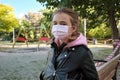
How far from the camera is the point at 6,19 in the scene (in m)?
26.7

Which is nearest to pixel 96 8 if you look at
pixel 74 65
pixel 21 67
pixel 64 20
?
pixel 21 67

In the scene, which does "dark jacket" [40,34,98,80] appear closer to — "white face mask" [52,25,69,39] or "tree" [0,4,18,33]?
"white face mask" [52,25,69,39]

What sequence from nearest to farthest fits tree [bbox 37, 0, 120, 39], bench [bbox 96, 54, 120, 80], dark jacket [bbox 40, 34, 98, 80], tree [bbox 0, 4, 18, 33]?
dark jacket [bbox 40, 34, 98, 80] < bench [bbox 96, 54, 120, 80] < tree [bbox 37, 0, 120, 39] < tree [bbox 0, 4, 18, 33]

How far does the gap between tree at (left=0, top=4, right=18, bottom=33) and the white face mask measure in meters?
24.7

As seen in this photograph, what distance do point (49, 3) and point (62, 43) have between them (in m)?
9.54

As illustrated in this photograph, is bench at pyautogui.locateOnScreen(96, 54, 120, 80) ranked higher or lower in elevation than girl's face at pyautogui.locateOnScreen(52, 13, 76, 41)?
lower

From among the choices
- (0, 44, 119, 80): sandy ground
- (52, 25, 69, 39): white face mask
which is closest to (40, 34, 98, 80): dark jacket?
(52, 25, 69, 39): white face mask

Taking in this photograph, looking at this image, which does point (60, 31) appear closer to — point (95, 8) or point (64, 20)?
point (64, 20)

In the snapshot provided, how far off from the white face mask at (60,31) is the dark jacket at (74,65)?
0.07 meters

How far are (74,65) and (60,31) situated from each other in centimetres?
28

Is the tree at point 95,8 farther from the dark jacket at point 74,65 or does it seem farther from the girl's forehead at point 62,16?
the dark jacket at point 74,65

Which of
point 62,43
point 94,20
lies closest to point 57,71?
point 62,43

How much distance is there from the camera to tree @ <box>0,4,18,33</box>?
26.7 metres

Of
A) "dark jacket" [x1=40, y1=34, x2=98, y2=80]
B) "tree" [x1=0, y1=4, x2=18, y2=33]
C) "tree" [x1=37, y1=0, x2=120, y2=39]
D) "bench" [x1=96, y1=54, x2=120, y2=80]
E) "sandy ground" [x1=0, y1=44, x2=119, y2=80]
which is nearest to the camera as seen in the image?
"dark jacket" [x1=40, y1=34, x2=98, y2=80]
